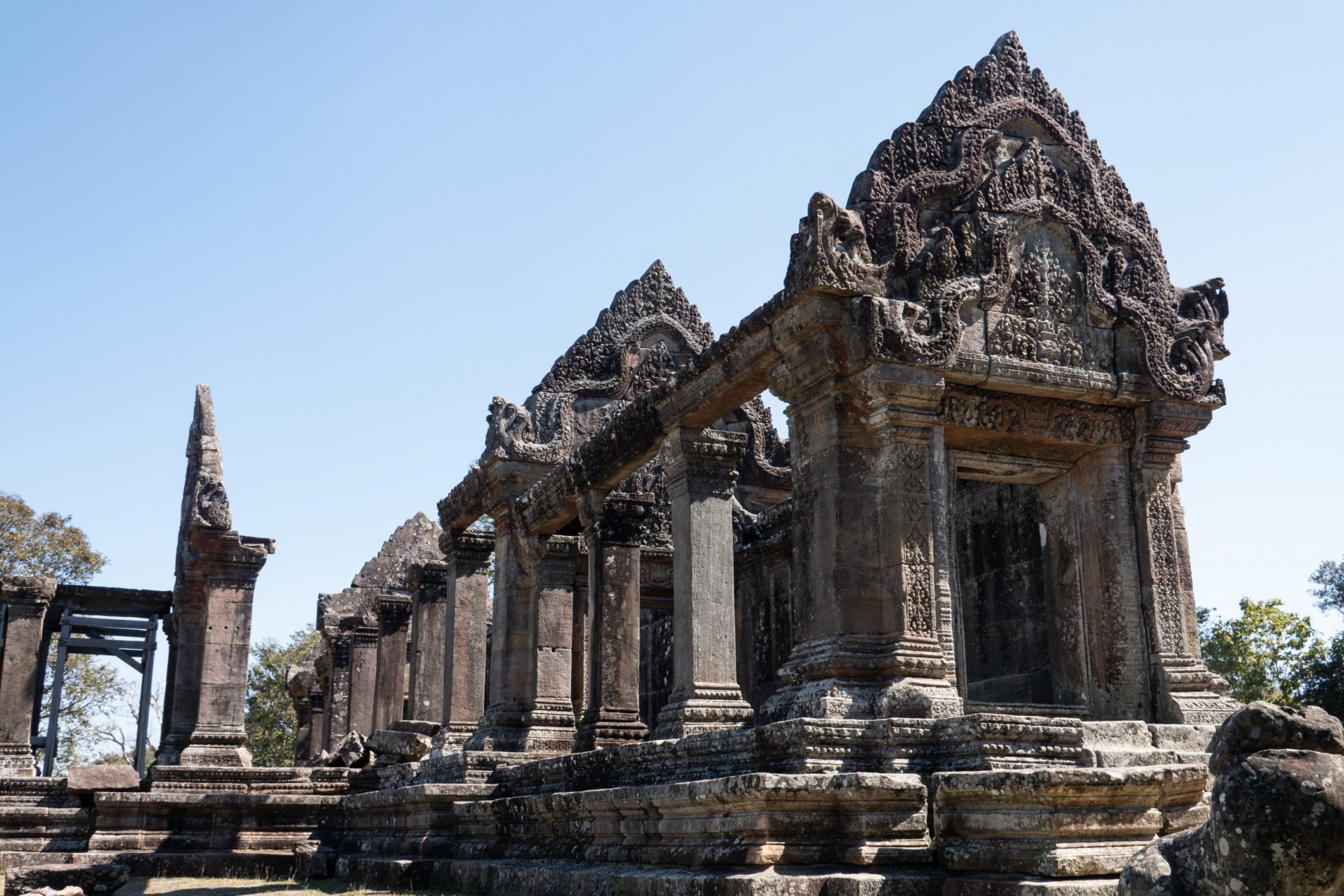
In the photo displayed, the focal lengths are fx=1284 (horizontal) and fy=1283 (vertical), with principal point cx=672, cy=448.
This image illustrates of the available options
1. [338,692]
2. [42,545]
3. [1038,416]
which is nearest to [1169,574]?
[1038,416]

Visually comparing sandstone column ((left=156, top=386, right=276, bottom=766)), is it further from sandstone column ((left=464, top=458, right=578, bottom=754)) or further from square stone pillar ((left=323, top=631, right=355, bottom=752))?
sandstone column ((left=464, top=458, right=578, bottom=754))

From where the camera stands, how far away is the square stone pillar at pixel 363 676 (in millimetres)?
20797

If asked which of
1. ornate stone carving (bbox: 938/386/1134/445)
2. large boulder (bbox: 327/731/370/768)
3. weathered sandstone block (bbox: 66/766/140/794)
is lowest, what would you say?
weathered sandstone block (bbox: 66/766/140/794)

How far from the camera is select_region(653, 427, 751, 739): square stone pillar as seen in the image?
9539mm

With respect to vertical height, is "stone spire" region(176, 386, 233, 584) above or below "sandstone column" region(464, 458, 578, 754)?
above

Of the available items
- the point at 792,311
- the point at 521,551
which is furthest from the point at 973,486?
the point at 521,551

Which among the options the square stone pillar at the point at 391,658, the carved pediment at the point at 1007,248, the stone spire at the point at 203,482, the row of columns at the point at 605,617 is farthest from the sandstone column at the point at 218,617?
the carved pediment at the point at 1007,248

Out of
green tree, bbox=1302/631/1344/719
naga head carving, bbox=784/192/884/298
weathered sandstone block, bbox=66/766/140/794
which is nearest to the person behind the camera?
naga head carving, bbox=784/192/884/298

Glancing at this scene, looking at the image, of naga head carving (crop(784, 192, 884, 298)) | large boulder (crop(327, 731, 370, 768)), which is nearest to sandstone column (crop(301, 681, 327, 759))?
large boulder (crop(327, 731, 370, 768))

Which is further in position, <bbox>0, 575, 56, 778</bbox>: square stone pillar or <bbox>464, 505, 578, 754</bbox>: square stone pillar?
<bbox>0, 575, 56, 778</bbox>: square stone pillar

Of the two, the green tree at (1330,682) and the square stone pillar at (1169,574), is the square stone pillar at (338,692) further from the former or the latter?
the green tree at (1330,682)

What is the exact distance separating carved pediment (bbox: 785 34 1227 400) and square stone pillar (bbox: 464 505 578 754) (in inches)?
240

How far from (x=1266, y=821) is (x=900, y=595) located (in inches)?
180

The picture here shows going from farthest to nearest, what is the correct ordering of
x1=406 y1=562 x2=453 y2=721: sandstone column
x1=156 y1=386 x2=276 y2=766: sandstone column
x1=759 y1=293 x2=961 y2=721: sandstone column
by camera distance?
x1=156 y1=386 x2=276 y2=766: sandstone column, x1=406 y1=562 x2=453 y2=721: sandstone column, x1=759 y1=293 x2=961 y2=721: sandstone column
